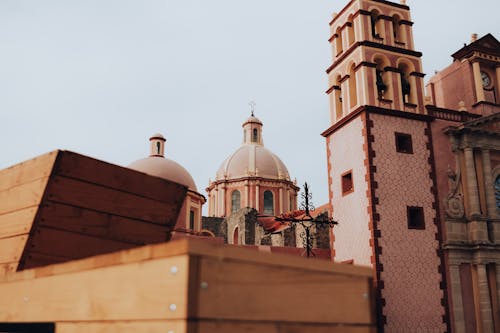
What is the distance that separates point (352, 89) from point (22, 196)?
16086 mm

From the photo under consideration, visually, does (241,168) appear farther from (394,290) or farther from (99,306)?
(99,306)

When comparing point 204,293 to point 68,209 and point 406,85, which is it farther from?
point 406,85

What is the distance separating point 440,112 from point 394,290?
6.89 meters

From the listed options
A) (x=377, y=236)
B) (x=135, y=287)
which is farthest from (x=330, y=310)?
(x=377, y=236)

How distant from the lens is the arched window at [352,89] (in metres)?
17.8

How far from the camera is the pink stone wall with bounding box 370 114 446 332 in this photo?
15305 mm

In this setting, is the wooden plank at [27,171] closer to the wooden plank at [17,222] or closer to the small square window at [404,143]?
the wooden plank at [17,222]

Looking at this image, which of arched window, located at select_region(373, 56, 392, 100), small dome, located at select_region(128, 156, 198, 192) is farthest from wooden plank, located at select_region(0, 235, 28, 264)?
small dome, located at select_region(128, 156, 198, 192)

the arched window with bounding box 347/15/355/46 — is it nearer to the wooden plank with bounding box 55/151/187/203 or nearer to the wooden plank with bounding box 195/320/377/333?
A: the wooden plank with bounding box 55/151/187/203

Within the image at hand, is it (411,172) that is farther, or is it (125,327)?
(411,172)

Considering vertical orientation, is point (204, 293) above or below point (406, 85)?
below

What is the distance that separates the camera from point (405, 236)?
16016mm

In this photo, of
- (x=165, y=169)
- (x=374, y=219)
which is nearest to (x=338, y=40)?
(x=374, y=219)

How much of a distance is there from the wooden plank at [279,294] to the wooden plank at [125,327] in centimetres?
9
